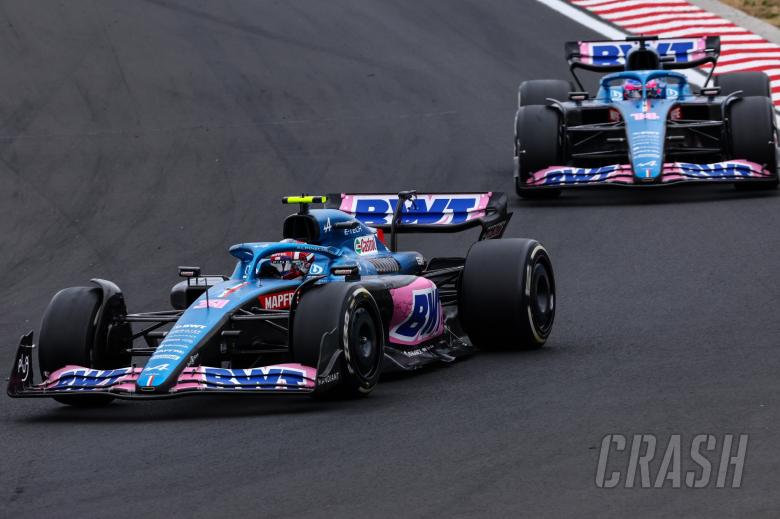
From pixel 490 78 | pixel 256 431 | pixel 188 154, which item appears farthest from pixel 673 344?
pixel 490 78

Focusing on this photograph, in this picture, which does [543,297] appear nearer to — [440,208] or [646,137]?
[440,208]

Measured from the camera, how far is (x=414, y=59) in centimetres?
2508

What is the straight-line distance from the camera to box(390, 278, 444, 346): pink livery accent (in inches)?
388

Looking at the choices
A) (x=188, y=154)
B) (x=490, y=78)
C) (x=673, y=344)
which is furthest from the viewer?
(x=490, y=78)

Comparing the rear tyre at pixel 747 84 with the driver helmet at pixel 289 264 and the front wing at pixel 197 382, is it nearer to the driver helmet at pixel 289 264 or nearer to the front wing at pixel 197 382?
the driver helmet at pixel 289 264

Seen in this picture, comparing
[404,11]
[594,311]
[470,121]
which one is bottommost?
[594,311]

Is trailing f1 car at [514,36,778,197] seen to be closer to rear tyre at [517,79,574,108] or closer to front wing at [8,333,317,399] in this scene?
rear tyre at [517,79,574,108]

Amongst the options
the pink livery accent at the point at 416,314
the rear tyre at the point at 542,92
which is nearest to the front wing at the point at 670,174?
the rear tyre at the point at 542,92

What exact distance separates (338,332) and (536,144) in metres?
9.22

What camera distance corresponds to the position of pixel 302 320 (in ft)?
28.7

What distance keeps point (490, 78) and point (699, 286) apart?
11859 millimetres

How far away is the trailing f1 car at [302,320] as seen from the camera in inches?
340

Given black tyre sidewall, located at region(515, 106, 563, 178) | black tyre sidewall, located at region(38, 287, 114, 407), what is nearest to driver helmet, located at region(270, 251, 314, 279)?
black tyre sidewall, located at region(38, 287, 114, 407)

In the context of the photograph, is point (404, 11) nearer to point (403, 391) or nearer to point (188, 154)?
point (188, 154)
